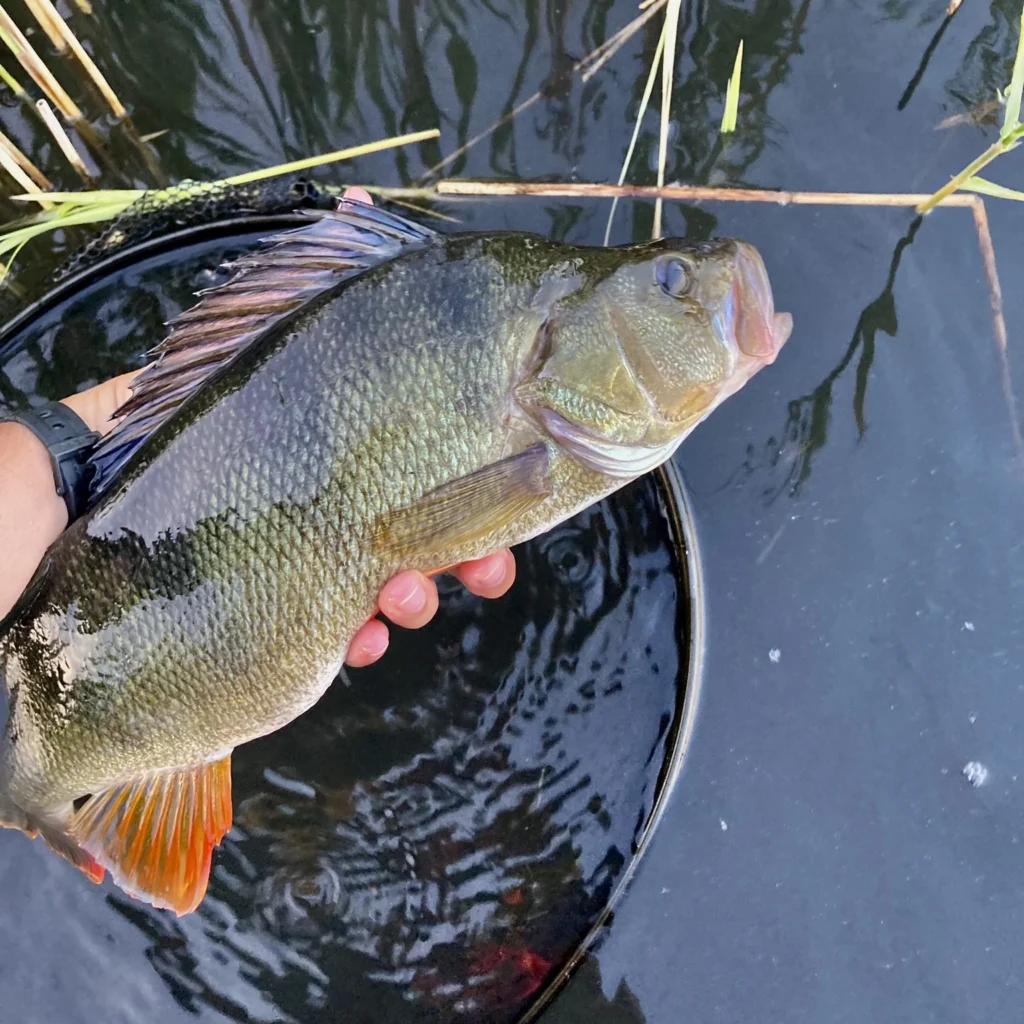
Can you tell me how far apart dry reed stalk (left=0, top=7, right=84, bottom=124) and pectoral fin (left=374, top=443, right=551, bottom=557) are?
177cm

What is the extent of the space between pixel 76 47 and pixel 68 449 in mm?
1298

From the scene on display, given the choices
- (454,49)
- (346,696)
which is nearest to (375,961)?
(346,696)

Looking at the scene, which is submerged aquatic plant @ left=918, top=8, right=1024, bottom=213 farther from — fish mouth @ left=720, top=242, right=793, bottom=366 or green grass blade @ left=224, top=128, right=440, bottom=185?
green grass blade @ left=224, top=128, right=440, bottom=185

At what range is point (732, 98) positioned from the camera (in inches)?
87.2

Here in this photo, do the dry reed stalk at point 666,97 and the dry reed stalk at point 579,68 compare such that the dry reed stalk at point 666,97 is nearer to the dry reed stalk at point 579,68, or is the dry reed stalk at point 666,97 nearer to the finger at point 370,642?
the dry reed stalk at point 579,68

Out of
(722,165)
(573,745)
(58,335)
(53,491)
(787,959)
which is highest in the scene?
(58,335)

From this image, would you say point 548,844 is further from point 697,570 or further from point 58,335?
point 58,335

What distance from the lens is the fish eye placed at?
5.14ft

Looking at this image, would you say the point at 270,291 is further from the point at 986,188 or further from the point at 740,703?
the point at 986,188

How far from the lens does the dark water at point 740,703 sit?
198cm

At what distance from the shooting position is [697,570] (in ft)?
6.89

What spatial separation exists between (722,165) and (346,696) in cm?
183

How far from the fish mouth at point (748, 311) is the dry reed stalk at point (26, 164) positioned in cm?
203

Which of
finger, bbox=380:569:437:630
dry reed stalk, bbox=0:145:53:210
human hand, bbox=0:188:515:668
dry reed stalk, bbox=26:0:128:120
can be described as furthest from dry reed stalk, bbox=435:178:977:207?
finger, bbox=380:569:437:630
